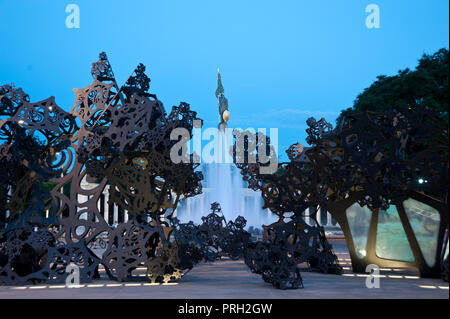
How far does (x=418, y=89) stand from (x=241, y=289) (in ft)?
65.0

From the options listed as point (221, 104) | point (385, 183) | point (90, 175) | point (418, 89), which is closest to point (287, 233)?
point (385, 183)

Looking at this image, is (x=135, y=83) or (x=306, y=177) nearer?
(x=135, y=83)

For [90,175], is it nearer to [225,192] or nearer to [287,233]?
[287,233]

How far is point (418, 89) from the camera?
91.9 feet

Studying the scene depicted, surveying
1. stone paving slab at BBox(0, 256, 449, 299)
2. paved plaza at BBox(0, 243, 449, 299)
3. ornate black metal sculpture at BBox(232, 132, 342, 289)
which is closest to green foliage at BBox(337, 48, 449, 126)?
ornate black metal sculpture at BBox(232, 132, 342, 289)

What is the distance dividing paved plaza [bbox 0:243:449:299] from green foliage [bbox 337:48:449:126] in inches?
567

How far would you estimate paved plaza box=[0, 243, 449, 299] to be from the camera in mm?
11289
